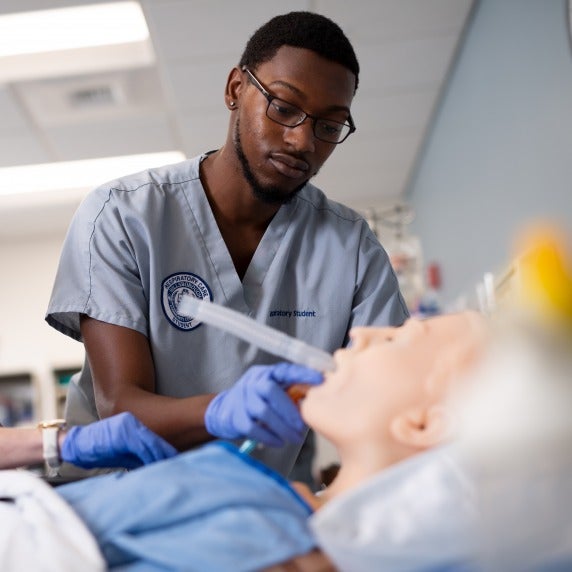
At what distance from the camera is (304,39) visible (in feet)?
5.39

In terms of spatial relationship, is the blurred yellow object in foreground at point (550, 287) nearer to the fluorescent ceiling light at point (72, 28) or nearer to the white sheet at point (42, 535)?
the white sheet at point (42, 535)

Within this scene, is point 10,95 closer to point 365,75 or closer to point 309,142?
point 365,75

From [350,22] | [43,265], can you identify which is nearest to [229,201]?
[350,22]

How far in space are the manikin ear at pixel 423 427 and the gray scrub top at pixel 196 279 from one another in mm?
675

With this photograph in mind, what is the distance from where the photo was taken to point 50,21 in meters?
3.36

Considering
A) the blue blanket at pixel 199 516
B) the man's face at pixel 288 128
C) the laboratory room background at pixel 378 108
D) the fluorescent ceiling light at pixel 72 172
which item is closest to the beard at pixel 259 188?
the man's face at pixel 288 128

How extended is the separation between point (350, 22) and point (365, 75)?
52cm

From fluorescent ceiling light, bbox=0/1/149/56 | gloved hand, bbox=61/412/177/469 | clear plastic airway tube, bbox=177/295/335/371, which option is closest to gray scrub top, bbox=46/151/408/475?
gloved hand, bbox=61/412/177/469

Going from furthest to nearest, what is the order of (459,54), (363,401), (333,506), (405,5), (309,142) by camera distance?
(459,54) < (405,5) < (309,142) < (363,401) < (333,506)

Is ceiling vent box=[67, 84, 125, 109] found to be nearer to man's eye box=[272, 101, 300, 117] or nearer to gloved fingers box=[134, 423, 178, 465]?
man's eye box=[272, 101, 300, 117]

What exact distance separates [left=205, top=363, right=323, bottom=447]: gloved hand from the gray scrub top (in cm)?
44

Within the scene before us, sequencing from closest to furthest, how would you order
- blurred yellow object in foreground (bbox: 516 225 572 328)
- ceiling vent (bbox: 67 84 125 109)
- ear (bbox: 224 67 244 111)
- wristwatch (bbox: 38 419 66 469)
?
1. blurred yellow object in foreground (bbox: 516 225 572 328)
2. wristwatch (bbox: 38 419 66 469)
3. ear (bbox: 224 67 244 111)
4. ceiling vent (bbox: 67 84 125 109)

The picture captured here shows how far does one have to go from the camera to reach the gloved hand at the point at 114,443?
1182 millimetres

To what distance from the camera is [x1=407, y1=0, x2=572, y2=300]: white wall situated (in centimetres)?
248
